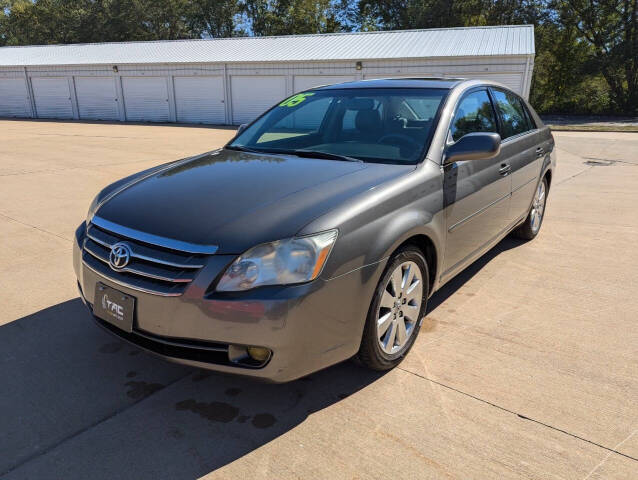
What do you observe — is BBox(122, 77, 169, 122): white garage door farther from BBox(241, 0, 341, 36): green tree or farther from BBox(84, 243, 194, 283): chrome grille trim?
BBox(84, 243, 194, 283): chrome grille trim

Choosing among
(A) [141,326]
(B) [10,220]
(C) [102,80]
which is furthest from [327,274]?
(C) [102,80]

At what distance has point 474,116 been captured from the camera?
3.88 m

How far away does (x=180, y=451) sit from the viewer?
2318mm

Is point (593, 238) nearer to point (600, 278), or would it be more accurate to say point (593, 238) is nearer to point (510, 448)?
point (600, 278)

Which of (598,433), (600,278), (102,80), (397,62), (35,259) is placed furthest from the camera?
(102,80)

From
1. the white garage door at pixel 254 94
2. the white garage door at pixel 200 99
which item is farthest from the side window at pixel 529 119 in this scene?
the white garage door at pixel 200 99

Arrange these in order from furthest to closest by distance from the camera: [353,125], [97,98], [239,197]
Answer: [97,98]
[353,125]
[239,197]

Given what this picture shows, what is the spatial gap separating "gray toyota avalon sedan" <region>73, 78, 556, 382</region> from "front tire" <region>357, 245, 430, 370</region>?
0.4 inches

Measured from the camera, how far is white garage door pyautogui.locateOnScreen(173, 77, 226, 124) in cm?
2491

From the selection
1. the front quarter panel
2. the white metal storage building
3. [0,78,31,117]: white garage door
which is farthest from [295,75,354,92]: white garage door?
the front quarter panel

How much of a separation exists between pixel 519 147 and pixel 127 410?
3759mm

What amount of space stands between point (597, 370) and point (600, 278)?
1.70 metres

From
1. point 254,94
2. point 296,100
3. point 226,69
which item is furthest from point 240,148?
point 226,69

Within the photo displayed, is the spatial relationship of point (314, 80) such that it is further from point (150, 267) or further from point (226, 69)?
point (150, 267)
